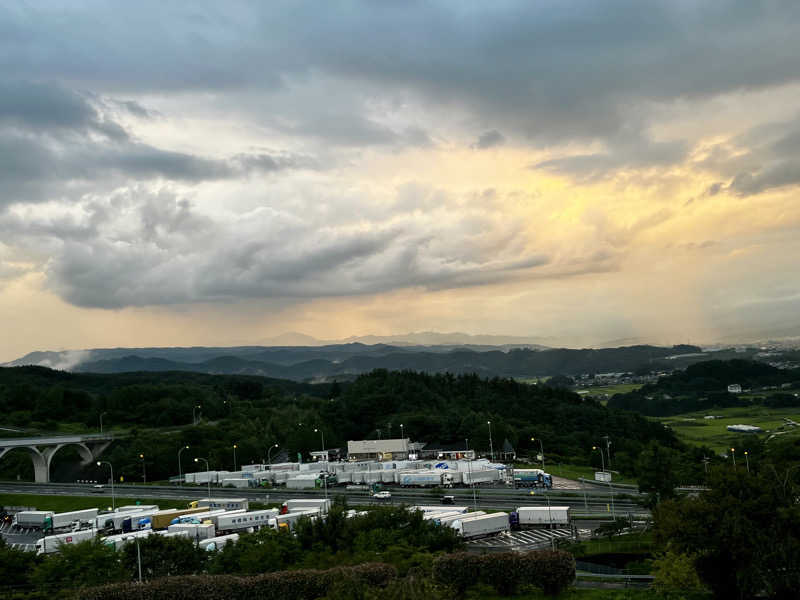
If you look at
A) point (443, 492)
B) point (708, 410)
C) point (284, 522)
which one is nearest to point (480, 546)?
point (284, 522)

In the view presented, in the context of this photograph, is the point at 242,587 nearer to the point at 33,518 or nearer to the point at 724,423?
the point at 33,518

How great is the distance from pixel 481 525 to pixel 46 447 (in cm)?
7222

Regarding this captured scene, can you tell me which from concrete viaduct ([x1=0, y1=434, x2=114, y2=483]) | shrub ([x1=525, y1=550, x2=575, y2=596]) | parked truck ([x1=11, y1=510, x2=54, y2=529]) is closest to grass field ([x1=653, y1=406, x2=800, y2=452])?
shrub ([x1=525, y1=550, x2=575, y2=596])

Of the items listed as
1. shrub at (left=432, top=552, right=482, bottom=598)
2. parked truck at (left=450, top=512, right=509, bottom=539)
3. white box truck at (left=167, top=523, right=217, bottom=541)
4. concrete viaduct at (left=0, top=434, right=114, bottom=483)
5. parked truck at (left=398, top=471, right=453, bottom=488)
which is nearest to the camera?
shrub at (left=432, top=552, right=482, bottom=598)

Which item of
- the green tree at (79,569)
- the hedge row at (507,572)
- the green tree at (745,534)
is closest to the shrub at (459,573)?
the hedge row at (507,572)

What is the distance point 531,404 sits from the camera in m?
134

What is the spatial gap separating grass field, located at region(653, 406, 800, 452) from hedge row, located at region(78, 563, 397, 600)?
286ft

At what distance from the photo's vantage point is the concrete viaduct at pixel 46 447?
3548 inches

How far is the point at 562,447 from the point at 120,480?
62035 millimetres

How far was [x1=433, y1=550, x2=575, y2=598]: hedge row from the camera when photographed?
29.5 m

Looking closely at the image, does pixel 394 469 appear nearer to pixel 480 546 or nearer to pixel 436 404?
pixel 480 546

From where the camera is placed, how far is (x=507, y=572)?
29.5 m

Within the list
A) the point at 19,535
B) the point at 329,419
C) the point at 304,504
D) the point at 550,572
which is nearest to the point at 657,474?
the point at 550,572

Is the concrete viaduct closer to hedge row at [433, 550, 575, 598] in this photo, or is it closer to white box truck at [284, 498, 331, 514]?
white box truck at [284, 498, 331, 514]
